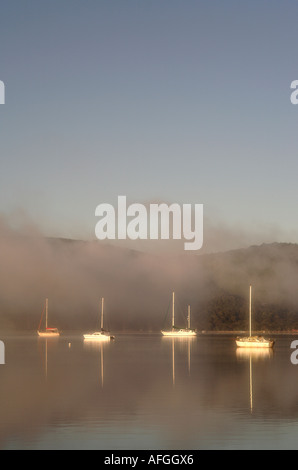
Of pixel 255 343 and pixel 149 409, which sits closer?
pixel 149 409

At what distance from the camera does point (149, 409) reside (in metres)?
50.0

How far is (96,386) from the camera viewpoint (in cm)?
6825

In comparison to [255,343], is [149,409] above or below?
below

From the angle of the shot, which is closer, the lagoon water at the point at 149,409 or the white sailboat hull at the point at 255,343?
the lagoon water at the point at 149,409

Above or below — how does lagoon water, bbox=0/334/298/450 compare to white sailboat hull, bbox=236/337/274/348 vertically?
below

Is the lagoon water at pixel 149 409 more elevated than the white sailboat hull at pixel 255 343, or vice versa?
the white sailboat hull at pixel 255 343

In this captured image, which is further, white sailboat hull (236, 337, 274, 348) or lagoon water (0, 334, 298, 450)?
white sailboat hull (236, 337, 274, 348)

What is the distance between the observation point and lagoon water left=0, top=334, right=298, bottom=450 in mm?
37625

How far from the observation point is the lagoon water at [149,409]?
3762cm
